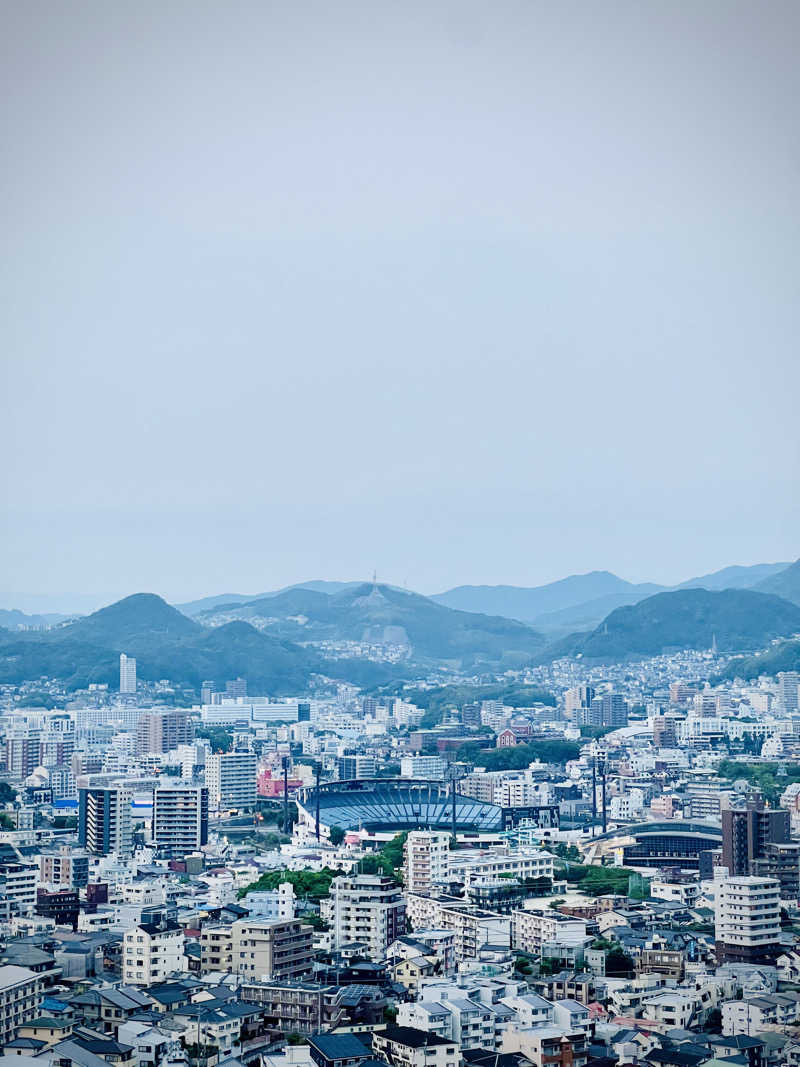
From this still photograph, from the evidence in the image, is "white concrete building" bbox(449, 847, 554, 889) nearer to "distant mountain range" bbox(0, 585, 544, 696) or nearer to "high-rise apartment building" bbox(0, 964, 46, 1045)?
"high-rise apartment building" bbox(0, 964, 46, 1045)

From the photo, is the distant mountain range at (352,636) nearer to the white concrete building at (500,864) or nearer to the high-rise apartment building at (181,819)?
the high-rise apartment building at (181,819)

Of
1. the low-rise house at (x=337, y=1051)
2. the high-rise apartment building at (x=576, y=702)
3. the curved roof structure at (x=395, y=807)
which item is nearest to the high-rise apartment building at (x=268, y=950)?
the low-rise house at (x=337, y=1051)

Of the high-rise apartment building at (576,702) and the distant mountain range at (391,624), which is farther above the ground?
the distant mountain range at (391,624)

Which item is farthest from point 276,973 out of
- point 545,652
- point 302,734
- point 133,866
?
point 545,652

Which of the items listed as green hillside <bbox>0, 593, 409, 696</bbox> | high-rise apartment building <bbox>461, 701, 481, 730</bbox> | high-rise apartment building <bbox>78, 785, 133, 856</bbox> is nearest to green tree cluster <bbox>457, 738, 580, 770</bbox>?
high-rise apartment building <bbox>461, 701, 481, 730</bbox>

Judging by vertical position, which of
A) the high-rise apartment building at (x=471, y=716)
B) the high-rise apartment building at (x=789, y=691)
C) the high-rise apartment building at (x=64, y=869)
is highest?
the high-rise apartment building at (x=789, y=691)
